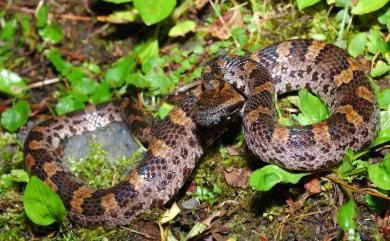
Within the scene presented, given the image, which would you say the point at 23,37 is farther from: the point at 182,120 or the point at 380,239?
the point at 380,239

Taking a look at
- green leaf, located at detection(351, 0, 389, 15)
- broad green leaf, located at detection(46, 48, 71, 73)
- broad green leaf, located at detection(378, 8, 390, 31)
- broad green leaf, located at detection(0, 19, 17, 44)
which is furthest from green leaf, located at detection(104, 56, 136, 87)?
broad green leaf, located at detection(378, 8, 390, 31)

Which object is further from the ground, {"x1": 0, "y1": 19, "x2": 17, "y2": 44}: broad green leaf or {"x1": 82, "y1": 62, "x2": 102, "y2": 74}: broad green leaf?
{"x1": 0, "y1": 19, "x2": 17, "y2": 44}: broad green leaf

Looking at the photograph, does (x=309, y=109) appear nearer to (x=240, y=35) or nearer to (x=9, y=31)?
(x=240, y=35)

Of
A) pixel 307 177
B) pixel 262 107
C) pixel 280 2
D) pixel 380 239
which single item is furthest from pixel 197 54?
pixel 380 239

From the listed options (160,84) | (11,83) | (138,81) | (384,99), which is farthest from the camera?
A: (11,83)

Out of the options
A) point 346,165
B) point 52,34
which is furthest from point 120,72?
point 346,165

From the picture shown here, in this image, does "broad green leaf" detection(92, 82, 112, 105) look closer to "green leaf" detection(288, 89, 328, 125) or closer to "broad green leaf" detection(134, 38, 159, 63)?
"broad green leaf" detection(134, 38, 159, 63)

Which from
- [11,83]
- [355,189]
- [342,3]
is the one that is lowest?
[11,83]

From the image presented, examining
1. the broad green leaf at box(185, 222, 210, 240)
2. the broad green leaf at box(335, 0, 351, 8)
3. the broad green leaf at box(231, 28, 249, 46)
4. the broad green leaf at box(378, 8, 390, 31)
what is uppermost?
the broad green leaf at box(335, 0, 351, 8)
